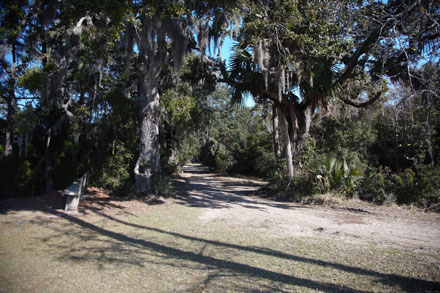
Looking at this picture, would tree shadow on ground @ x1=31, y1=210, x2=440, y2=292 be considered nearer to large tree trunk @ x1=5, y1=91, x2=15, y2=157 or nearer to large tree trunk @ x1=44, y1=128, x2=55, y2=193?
large tree trunk @ x1=44, y1=128, x2=55, y2=193

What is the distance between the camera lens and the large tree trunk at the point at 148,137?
973 cm

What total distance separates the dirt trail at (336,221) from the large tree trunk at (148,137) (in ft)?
4.67

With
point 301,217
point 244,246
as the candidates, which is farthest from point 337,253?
point 301,217

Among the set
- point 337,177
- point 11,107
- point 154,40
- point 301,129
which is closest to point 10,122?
point 11,107

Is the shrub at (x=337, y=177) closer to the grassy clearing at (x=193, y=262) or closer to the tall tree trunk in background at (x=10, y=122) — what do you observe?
the grassy clearing at (x=193, y=262)

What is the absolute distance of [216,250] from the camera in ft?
15.3

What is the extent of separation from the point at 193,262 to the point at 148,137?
6.60 metres

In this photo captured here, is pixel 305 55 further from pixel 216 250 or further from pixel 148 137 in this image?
pixel 216 250

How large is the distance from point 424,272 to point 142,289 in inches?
150

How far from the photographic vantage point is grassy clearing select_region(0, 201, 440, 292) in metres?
3.39

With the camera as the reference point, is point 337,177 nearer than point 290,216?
No

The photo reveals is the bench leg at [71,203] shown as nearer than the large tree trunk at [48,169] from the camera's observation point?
Yes

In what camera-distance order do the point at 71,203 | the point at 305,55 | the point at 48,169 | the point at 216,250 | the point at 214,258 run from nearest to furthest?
the point at 214,258
the point at 216,250
the point at 71,203
the point at 305,55
the point at 48,169

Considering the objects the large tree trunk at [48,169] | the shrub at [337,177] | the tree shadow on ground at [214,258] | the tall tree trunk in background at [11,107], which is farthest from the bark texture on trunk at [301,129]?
the tall tree trunk in background at [11,107]
